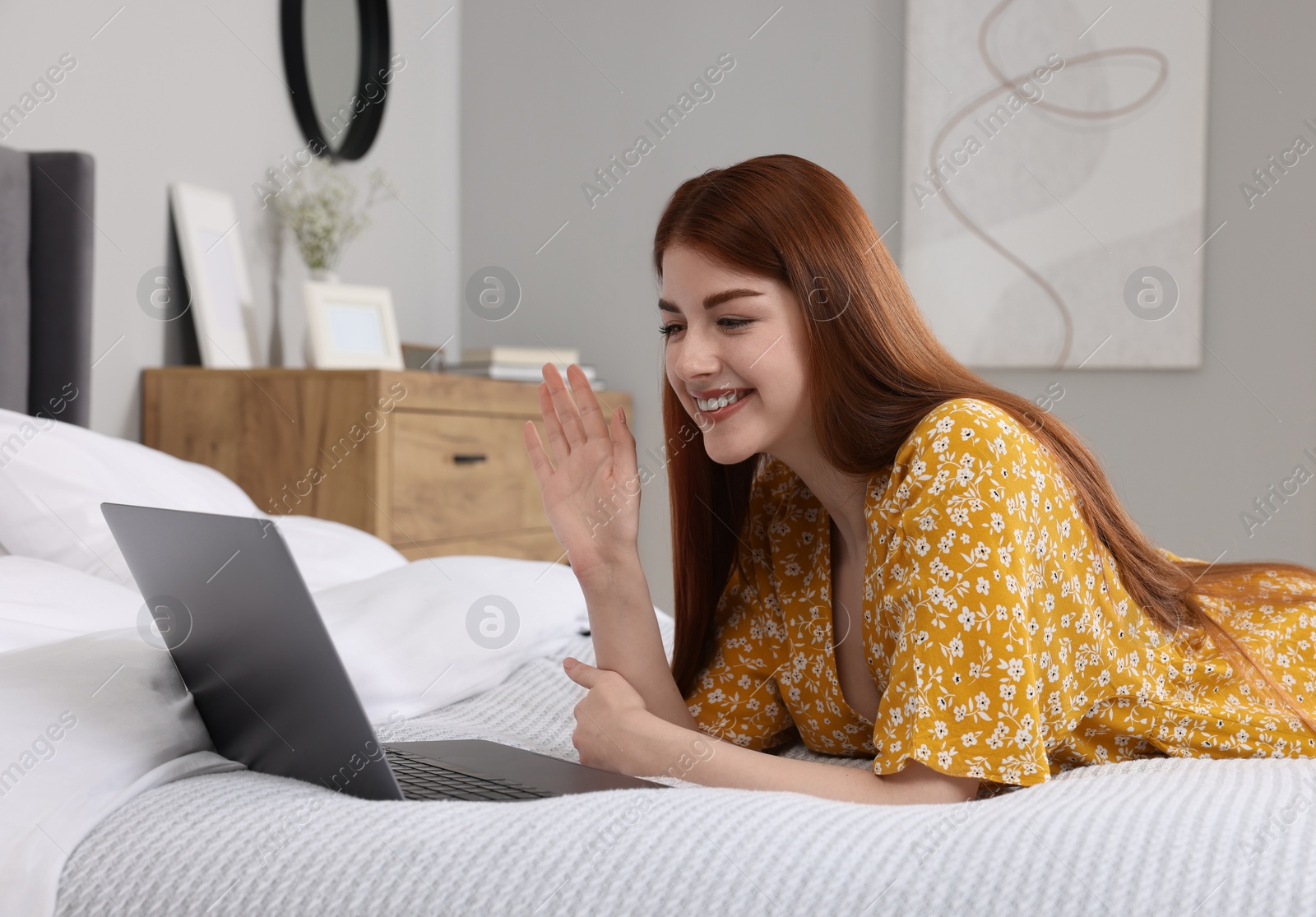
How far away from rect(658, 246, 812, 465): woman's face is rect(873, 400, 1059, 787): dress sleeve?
19 cm

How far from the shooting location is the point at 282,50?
268cm

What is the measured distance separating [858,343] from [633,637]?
0.40 meters

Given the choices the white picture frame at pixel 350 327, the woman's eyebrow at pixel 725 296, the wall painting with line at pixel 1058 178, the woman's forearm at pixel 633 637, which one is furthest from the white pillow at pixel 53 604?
the wall painting with line at pixel 1058 178

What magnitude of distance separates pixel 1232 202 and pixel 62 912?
2824 mm

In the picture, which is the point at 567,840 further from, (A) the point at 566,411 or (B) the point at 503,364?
(B) the point at 503,364

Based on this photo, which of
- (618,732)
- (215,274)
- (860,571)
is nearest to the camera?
(618,732)

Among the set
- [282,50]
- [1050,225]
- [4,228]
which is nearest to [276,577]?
[4,228]

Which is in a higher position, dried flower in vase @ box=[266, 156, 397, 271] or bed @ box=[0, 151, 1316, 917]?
dried flower in vase @ box=[266, 156, 397, 271]

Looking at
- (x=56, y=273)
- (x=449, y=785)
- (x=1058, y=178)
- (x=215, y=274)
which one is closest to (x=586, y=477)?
(x=449, y=785)

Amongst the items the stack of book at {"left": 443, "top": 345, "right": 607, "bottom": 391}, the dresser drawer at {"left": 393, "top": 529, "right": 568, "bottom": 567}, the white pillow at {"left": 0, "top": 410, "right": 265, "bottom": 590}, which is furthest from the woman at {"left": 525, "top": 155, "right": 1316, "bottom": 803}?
the stack of book at {"left": 443, "top": 345, "right": 607, "bottom": 391}

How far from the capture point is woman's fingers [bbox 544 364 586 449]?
4.08ft

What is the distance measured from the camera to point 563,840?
68cm

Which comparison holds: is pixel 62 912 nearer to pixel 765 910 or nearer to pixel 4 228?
pixel 765 910

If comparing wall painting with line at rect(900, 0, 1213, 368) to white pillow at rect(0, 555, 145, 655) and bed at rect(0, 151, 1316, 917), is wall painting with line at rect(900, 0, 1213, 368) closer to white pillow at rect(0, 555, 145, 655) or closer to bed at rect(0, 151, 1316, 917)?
bed at rect(0, 151, 1316, 917)
